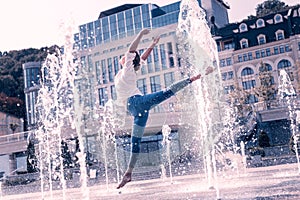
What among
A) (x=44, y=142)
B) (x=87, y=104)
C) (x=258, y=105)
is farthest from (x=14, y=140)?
(x=258, y=105)

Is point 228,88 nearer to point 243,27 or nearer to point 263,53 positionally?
point 263,53

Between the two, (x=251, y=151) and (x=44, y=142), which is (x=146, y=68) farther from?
(x=44, y=142)

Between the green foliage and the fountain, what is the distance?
19.1m

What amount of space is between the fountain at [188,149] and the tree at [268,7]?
2953 centimetres

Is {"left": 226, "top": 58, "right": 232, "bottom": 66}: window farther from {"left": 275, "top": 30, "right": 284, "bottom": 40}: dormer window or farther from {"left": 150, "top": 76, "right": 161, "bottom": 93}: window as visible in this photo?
{"left": 150, "top": 76, "right": 161, "bottom": 93}: window

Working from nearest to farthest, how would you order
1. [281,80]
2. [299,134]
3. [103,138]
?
[103,138], [299,134], [281,80]

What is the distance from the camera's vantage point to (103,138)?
70.8ft

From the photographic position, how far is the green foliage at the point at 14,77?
2100 inches

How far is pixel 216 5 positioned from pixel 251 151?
3243cm

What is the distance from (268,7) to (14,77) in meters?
36.9

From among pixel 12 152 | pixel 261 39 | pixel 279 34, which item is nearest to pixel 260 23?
pixel 261 39

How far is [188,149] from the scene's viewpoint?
26203 millimetres

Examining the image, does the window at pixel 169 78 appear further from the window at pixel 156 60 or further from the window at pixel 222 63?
the window at pixel 222 63

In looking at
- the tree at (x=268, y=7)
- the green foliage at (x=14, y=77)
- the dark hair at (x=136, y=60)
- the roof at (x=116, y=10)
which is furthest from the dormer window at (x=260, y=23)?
the dark hair at (x=136, y=60)
